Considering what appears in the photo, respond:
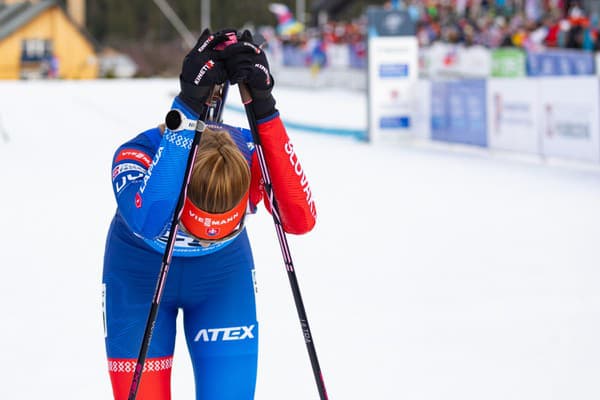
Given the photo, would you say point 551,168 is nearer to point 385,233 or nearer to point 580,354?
point 385,233

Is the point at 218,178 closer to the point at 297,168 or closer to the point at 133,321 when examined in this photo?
the point at 297,168

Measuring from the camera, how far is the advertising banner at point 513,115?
14430 millimetres

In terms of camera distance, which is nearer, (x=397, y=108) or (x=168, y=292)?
(x=168, y=292)

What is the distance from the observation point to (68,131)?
20234 mm

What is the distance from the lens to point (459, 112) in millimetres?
16828

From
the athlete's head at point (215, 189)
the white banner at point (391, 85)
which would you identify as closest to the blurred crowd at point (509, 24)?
the white banner at point (391, 85)

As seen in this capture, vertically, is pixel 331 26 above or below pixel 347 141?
above

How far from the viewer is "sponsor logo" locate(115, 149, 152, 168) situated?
335 centimetres

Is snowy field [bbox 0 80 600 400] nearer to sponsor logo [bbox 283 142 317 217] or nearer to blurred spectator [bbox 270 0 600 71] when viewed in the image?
sponsor logo [bbox 283 142 317 217]

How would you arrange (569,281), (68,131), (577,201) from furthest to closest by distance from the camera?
(68,131) < (577,201) < (569,281)

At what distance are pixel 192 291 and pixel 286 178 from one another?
0.46 metres

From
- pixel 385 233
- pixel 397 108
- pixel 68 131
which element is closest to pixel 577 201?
pixel 385 233

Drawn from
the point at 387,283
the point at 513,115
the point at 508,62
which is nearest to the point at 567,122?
the point at 513,115

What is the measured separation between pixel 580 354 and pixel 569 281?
191cm
